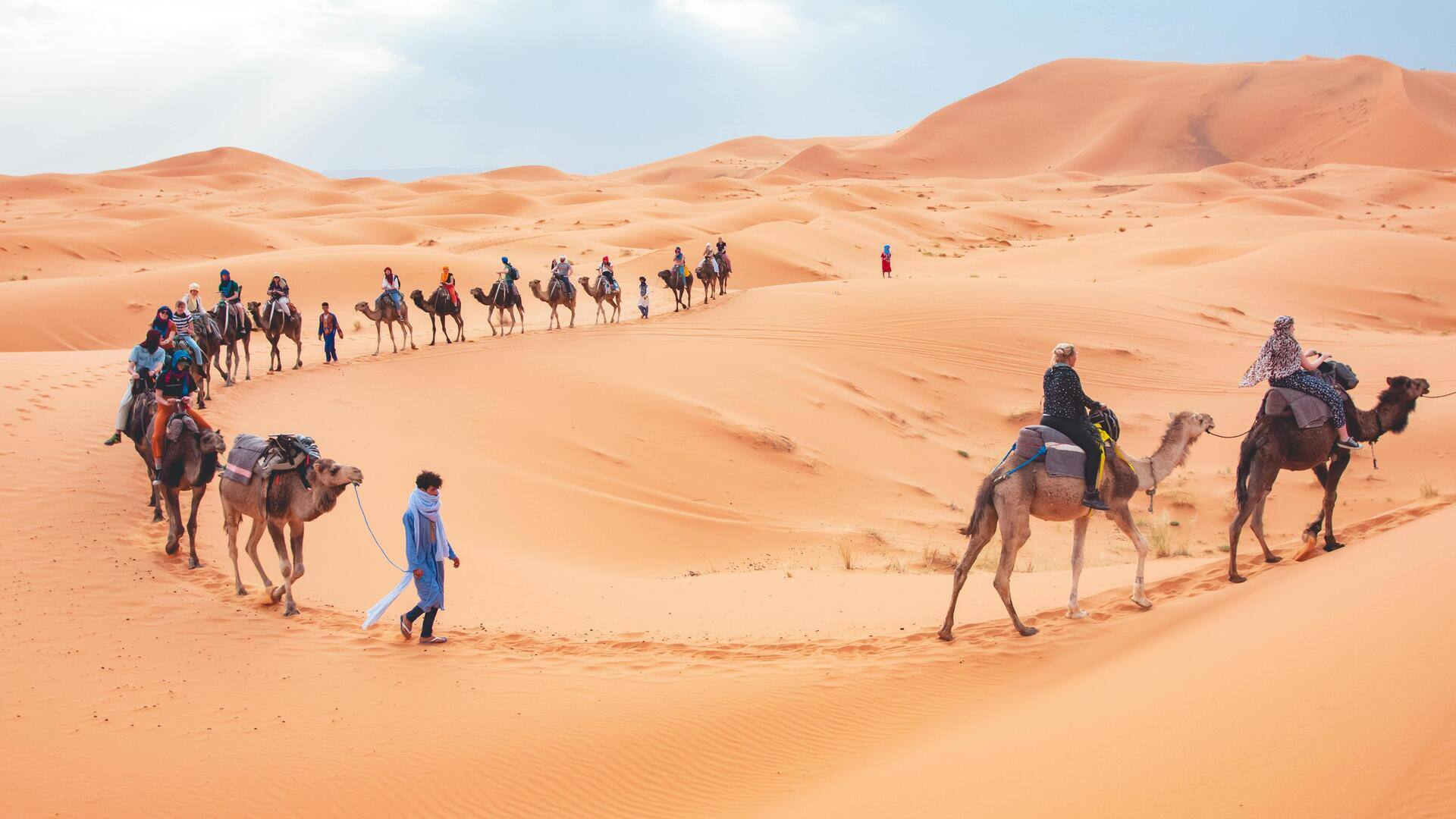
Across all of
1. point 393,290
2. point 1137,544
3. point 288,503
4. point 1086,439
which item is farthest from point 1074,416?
point 393,290

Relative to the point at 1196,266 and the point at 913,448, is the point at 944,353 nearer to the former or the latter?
the point at 913,448

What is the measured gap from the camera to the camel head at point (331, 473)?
967 centimetres

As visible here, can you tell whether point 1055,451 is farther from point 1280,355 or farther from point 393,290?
point 393,290

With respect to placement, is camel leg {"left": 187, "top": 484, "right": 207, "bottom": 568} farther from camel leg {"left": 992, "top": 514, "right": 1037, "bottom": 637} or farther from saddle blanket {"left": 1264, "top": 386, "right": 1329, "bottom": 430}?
saddle blanket {"left": 1264, "top": 386, "right": 1329, "bottom": 430}

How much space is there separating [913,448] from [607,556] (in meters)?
8.79

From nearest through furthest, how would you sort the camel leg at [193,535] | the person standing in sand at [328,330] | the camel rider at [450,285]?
the camel leg at [193,535], the person standing in sand at [328,330], the camel rider at [450,285]

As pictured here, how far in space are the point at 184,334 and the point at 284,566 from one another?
20.3 feet

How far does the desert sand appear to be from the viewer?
6.48m

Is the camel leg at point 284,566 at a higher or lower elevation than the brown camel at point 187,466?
lower

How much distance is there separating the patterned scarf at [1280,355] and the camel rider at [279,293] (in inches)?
704

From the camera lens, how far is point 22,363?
1998 centimetres

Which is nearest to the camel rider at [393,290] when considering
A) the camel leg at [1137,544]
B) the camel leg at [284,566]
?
the camel leg at [284,566]

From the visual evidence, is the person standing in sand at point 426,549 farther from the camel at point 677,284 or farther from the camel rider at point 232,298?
the camel at point 677,284

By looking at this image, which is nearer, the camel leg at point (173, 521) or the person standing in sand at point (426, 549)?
the person standing in sand at point (426, 549)
